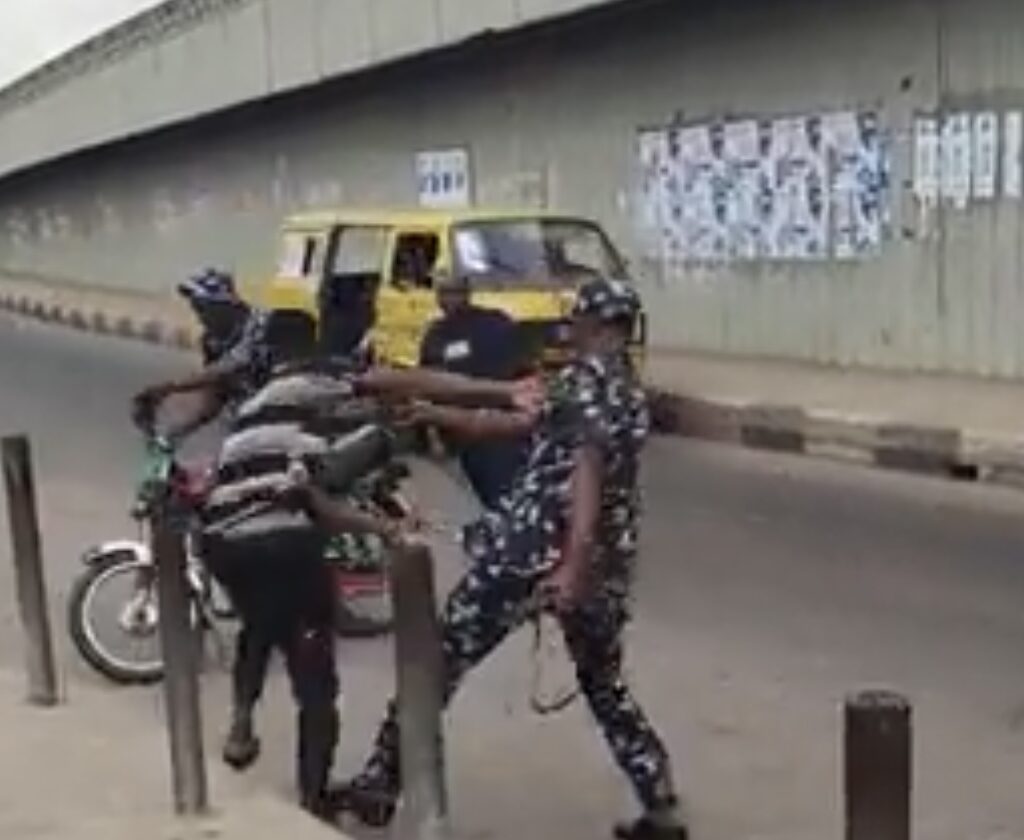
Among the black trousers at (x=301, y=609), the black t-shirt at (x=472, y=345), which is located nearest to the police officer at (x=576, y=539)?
the black trousers at (x=301, y=609)

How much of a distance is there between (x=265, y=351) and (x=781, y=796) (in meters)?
2.89

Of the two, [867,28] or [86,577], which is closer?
[86,577]

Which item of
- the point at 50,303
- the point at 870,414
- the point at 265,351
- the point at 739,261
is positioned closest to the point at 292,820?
the point at 265,351

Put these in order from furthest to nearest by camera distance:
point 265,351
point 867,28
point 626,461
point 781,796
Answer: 1. point 867,28
2. point 265,351
3. point 781,796
4. point 626,461

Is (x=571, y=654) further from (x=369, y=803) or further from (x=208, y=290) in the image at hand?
(x=208, y=290)

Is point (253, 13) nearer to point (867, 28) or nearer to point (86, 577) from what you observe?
point (867, 28)

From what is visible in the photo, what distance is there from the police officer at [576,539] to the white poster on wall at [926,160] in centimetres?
1374

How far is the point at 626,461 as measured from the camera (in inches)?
263

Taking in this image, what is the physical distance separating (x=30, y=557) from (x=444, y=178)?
69.8 feet

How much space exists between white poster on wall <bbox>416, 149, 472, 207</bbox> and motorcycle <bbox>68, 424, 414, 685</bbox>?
1931 centimetres

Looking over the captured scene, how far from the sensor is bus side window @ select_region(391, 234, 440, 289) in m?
19.0

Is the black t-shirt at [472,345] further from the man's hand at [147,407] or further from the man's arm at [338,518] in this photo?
the man's arm at [338,518]

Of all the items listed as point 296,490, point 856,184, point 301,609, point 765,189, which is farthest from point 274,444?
point 765,189

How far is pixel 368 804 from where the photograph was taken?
23.2ft
